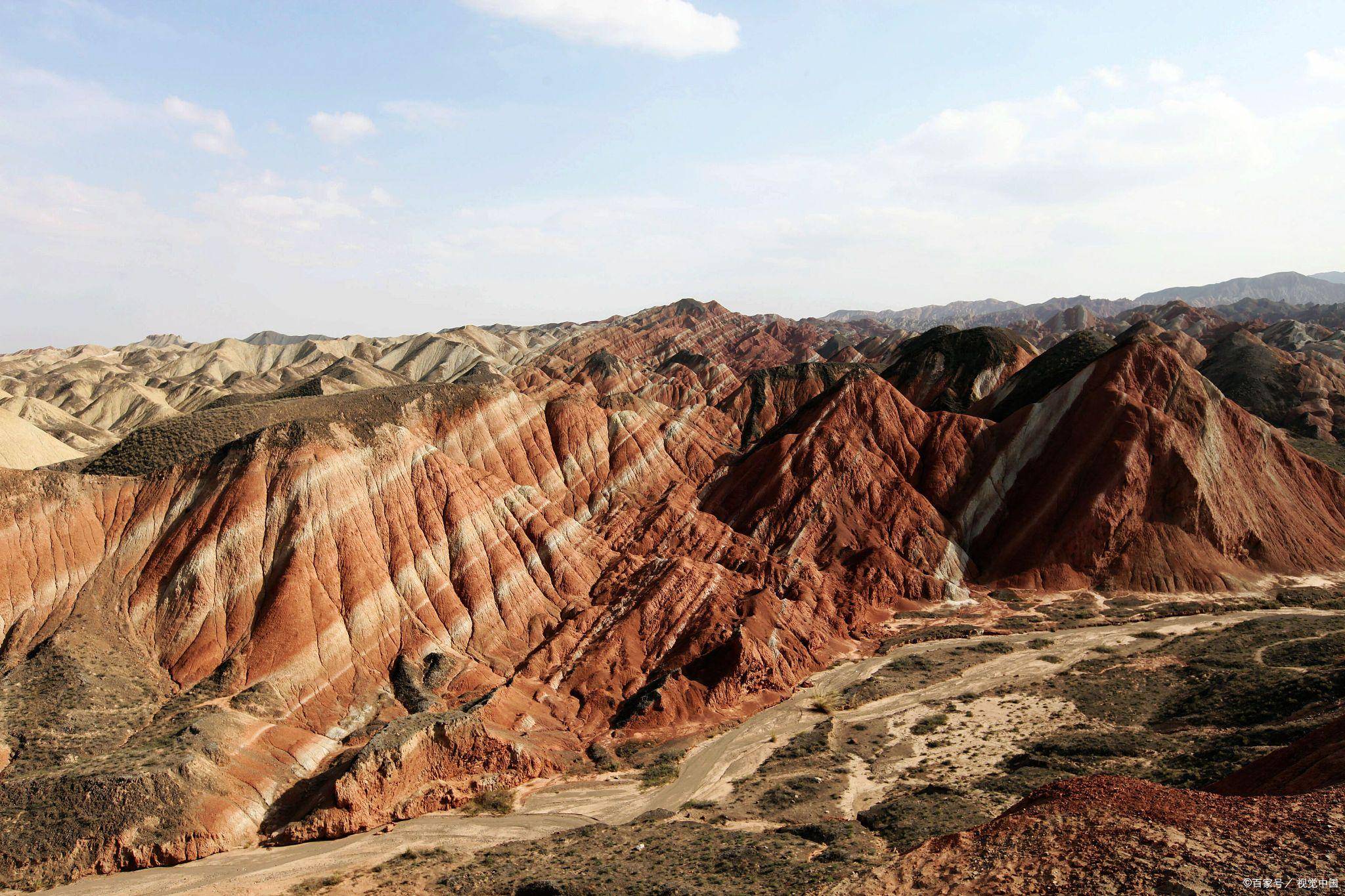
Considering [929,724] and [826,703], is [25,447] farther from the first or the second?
[929,724]

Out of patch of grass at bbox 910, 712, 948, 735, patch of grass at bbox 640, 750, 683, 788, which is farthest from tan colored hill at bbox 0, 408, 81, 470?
patch of grass at bbox 910, 712, 948, 735

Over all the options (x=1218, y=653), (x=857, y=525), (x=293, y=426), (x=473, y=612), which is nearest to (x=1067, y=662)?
(x=1218, y=653)

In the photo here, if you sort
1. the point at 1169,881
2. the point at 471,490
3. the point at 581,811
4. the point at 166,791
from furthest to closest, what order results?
the point at 471,490 → the point at 581,811 → the point at 166,791 → the point at 1169,881

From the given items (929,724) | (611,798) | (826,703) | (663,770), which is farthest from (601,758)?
(929,724)

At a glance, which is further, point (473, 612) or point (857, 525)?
point (857, 525)

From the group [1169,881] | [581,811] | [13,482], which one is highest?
[13,482]

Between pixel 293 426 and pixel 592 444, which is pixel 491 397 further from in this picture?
pixel 293 426

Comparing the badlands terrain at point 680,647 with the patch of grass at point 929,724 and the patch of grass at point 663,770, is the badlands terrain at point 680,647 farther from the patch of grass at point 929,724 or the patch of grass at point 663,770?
the patch of grass at point 929,724

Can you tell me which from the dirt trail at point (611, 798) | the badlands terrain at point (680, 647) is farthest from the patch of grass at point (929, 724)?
the dirt trail at point (611, 798)
